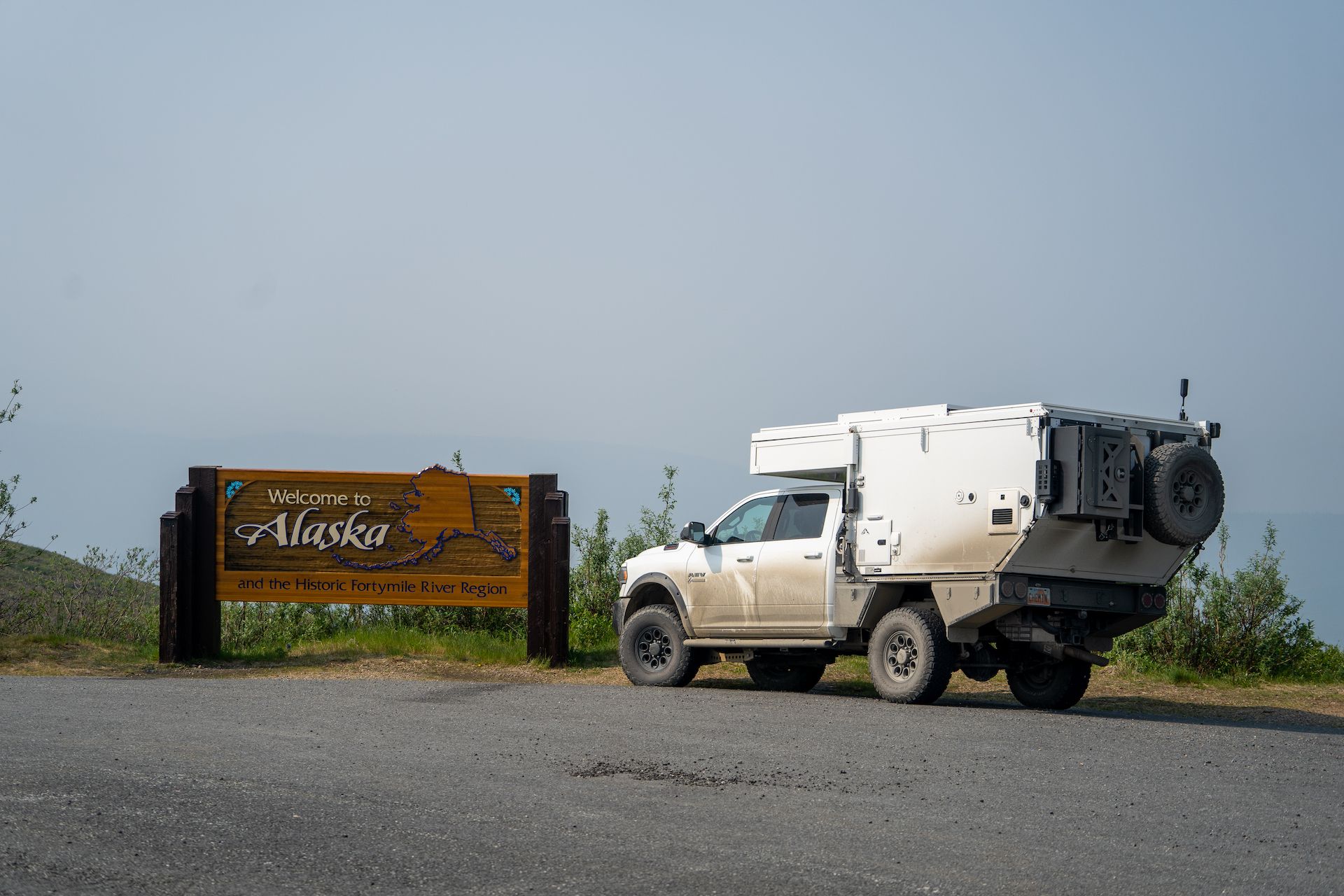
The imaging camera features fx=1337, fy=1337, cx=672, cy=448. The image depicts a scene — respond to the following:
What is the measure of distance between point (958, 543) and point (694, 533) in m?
3.32

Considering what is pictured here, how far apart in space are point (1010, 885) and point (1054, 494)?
6.78 metres

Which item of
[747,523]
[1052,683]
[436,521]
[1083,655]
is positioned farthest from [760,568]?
[436,521]

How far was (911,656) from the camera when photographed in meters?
13.1

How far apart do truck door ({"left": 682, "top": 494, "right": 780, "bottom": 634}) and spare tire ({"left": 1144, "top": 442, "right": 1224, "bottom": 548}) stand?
3996 millimetres

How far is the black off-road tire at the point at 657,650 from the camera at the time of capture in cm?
1509

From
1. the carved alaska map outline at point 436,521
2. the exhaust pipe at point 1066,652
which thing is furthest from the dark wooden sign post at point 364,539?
the exhaust pipe at point 1066,652

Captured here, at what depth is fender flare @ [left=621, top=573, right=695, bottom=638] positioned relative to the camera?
15.0 m

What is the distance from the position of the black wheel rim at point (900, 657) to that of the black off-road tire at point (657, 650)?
2.66 m

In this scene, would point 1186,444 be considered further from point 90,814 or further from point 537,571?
point 90,814

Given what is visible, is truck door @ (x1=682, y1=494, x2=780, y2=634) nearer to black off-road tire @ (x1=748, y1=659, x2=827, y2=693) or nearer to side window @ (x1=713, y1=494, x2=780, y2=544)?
side window @ (x1=713, y1=494, x2=780, y2=544)

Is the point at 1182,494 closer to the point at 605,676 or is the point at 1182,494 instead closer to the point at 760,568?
the point at 760,568

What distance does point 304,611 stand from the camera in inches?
812

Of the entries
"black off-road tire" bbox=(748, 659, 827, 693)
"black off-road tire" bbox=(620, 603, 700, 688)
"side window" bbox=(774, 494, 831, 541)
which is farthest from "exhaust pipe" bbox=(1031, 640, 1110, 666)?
"black off-road tire" bbox=(620, 603, 700, 688)

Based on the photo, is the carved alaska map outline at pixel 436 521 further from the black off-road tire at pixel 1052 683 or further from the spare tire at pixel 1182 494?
the spare tire at pixel 1182 494
